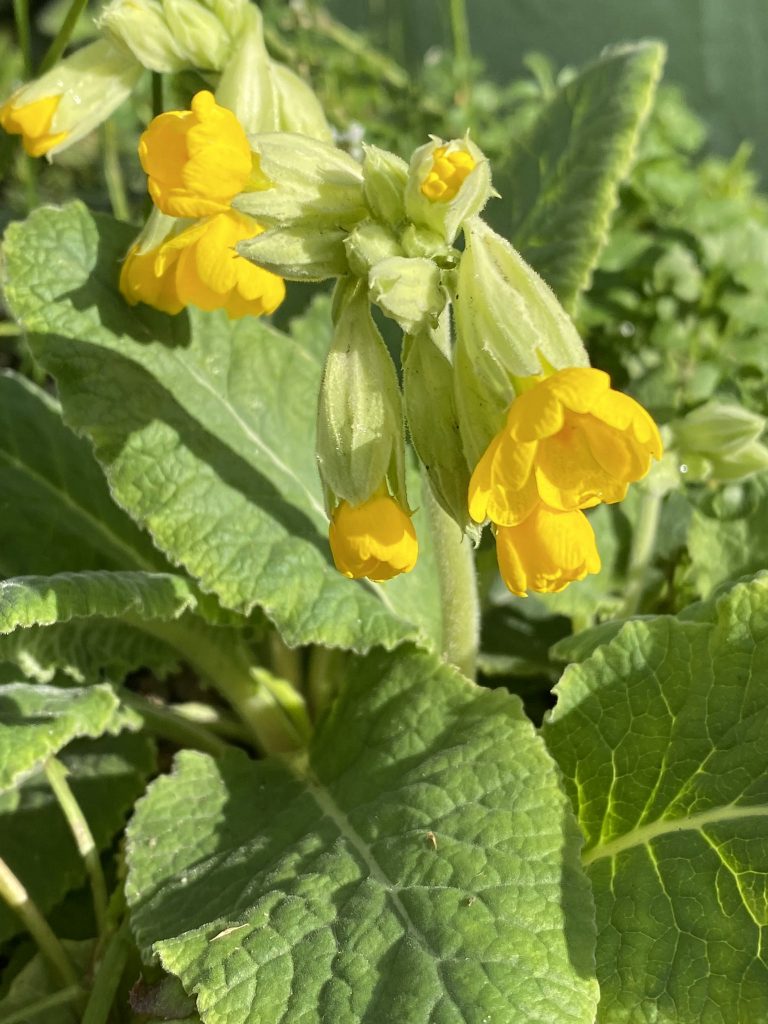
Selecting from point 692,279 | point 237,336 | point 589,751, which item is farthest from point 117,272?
point 692,279

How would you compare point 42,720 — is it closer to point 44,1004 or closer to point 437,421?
point 44,1004

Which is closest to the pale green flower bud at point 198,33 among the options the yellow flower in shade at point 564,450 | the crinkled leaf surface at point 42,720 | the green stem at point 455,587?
the green stem at point 455,587

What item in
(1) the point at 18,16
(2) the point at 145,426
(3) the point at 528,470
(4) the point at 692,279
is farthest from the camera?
(4) the point at 692,279

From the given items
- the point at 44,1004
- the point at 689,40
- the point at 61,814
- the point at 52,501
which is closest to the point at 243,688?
the point at 61,814

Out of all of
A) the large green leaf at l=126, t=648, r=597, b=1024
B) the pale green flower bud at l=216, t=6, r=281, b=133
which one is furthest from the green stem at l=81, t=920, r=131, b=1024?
the pale green flower bud at l=216, t=6, r=281, b=133

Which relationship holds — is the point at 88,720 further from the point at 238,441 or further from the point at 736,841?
the point at 736,841
